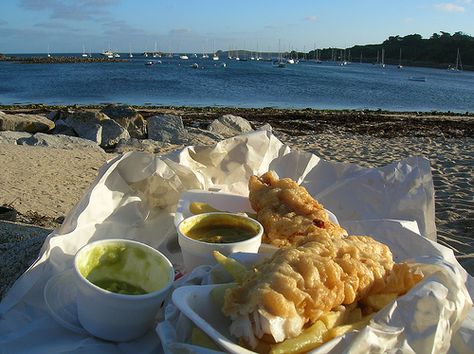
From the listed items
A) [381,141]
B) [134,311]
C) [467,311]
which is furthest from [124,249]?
[381,141]

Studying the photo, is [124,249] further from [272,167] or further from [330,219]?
[272,167]

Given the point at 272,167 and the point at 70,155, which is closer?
the point at 272,167

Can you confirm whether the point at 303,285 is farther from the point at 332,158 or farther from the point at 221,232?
the point at 332,158

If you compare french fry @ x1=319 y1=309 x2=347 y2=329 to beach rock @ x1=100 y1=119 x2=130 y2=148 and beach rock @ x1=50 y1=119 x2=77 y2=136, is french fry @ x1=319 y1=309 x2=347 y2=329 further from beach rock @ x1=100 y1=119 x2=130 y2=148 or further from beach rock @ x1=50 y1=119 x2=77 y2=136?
beach rock @ x1=50 y1=119 x2=77 y2=136

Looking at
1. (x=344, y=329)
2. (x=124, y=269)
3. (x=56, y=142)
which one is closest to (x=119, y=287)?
(x=124, y=269)

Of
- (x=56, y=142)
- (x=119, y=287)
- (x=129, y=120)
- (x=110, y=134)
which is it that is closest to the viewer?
(x=119, y=287)

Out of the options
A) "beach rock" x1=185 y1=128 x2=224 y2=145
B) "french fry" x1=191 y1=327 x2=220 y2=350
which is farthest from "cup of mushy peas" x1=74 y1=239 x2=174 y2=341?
"beach rock" x1=185 y1=128 x2=224 y2=145

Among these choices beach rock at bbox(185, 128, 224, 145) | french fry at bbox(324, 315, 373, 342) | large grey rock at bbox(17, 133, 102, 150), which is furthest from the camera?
beach rock at bbox(185, 128, 224, 145)
